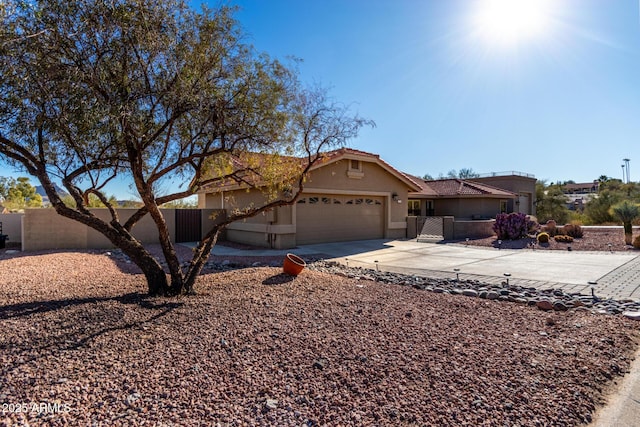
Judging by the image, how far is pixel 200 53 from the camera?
5883mm

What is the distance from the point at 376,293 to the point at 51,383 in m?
5.07

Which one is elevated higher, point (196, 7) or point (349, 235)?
point (196, 7)

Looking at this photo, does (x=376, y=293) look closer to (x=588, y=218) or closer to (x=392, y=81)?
(x=392, y=81)

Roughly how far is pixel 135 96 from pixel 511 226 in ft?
54.5

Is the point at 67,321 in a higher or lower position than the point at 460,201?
lower

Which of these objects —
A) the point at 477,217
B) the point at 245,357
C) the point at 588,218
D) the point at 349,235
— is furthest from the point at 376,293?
the point at 588,218

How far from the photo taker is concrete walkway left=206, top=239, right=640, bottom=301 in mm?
8164

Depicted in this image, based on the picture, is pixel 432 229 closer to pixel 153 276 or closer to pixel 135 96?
pixel 153 276

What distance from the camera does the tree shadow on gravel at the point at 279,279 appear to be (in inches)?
302

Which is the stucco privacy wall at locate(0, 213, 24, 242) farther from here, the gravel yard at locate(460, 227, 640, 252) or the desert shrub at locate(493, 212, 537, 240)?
the desert shrub at locate(493, 212, 537, 240)

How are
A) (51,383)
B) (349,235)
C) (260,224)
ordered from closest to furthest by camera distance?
(51,383) → (260,224) → (349,235)

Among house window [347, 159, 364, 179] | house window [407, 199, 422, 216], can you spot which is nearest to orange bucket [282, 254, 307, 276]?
house window [347, 159, 364, 179]

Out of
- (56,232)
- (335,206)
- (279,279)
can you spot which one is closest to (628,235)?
(335,206)

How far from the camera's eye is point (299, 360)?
392 centimetres
